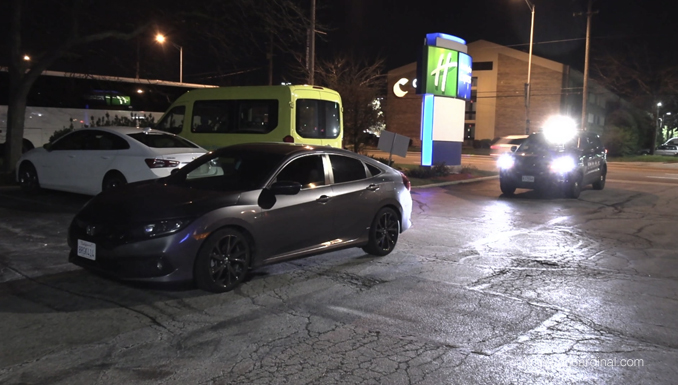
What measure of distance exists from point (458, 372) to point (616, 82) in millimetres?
51691

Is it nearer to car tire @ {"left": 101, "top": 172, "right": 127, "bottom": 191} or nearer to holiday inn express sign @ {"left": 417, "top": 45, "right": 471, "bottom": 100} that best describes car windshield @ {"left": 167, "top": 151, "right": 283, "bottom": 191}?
car tire @ {"left": 101, "top": 172, "right": 127, "bottom": 191}

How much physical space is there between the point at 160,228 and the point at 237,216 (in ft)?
2.60

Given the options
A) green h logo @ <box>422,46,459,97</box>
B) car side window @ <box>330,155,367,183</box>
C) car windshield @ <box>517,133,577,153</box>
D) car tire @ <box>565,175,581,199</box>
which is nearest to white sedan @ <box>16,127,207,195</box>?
car side window @ <box>330,155,367,183</box>

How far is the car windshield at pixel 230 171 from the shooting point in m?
6.62

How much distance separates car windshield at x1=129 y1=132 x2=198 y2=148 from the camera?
10.9 m

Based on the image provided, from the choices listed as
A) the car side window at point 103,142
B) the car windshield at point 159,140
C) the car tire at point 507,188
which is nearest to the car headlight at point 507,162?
the car tire at point 507,188

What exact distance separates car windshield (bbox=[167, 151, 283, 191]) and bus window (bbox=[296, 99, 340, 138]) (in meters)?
6.55

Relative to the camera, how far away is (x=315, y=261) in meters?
7.67

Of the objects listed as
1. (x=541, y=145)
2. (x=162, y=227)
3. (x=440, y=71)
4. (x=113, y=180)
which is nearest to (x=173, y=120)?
(x=113, y=180)

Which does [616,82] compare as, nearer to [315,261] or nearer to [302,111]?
[302,111]

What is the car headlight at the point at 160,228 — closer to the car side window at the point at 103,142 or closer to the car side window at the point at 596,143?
the car side window at the point at 103,142

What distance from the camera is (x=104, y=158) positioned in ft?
36.0

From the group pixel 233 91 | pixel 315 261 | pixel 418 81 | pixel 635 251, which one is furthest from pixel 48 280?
pixel 418 81

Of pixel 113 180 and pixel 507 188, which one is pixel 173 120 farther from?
pixel 507 188
